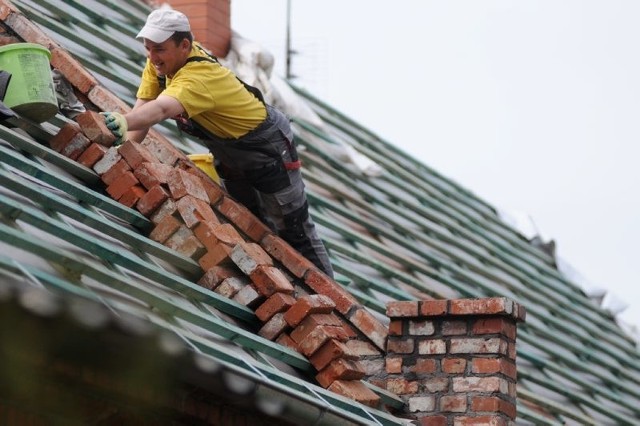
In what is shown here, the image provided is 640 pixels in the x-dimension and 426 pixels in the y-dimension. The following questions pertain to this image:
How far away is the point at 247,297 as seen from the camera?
625 cm

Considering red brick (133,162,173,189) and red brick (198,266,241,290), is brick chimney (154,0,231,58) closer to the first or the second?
red brick (133,162,173,189)

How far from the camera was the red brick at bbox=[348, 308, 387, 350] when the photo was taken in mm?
6855

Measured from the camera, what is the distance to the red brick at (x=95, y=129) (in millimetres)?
6441

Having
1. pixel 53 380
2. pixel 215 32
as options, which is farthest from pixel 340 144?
pixel 53 380

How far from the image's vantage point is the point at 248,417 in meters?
5.05

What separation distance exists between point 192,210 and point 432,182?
27.0ft

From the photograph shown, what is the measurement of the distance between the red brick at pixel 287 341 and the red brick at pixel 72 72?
172 centimetres

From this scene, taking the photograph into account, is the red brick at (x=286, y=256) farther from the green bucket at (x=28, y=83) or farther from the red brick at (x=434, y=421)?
the green bucket at (x=28, y=83)

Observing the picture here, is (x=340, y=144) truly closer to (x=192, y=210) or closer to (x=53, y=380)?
(x=192, y=210)

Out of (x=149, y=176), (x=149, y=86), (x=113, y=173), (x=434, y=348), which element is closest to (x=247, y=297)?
(x=149, y=176)

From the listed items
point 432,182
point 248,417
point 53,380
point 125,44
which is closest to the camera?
point 53,380

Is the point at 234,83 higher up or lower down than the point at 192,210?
higher up

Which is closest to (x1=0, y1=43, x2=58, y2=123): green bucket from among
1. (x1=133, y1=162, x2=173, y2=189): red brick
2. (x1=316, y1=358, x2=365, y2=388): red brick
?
(x1=133, y1=162, x2=173, y2=189): red brick

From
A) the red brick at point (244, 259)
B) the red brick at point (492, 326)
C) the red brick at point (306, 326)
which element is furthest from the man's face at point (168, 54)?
the red brick at point (492, 326)
